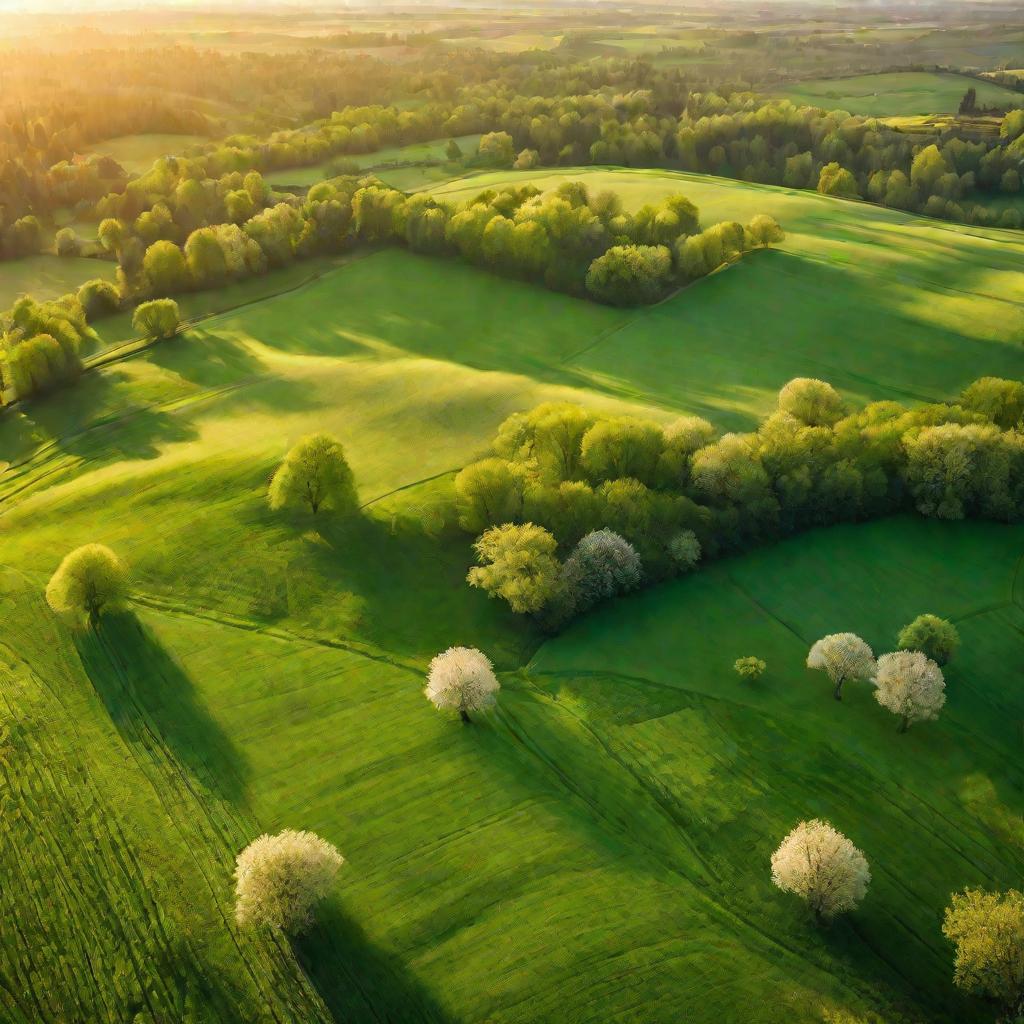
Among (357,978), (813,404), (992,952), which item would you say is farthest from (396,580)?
(992,952)

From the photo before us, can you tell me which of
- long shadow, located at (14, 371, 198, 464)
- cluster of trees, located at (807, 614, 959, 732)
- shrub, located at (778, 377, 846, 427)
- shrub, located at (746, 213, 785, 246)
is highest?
shrub, located at (746, 213, 785, 246)

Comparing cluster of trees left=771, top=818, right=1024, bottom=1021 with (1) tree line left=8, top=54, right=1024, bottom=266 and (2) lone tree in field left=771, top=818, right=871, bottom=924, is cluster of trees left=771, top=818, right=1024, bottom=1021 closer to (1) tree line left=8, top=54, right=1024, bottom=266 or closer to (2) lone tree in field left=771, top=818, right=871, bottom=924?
(2) lone tree in field left=771, top=818, right=871, bottom=924

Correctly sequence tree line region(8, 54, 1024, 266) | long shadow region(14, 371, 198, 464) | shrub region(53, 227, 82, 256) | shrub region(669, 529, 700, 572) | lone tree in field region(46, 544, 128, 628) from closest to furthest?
1. lone tree in field region(46, 544, 128, 628)
2. shrub region(669, 529, 700, 572)
3. long shadow region(14, 371, 198, 464)
4. shrub region(53, 227, 82, 256)
5. tree line region(8, 54, 1024, 266)

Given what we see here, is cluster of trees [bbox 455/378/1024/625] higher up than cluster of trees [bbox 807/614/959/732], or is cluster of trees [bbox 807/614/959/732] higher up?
cluster of trees [bbox 455/378/1024/625]

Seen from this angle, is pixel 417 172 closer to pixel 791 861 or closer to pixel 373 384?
pixel 373 384

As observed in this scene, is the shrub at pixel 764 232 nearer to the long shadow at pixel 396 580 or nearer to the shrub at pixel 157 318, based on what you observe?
the long shadow at pixel 396 580

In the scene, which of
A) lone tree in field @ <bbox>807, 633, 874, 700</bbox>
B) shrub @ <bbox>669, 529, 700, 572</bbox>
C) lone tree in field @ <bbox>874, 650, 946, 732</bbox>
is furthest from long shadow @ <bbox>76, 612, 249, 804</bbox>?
lone tree in field @ <bbox>874, 650, 946, 732</bbox>

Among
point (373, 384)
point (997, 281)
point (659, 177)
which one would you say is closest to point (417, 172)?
point (659, 177)
